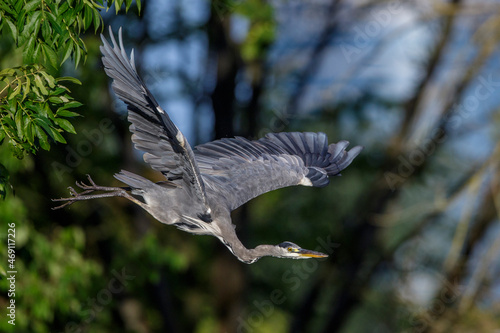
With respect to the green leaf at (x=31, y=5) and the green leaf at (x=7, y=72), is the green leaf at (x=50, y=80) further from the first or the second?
the green leaf at (x=31, y=5)

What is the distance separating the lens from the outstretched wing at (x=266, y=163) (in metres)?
4.31

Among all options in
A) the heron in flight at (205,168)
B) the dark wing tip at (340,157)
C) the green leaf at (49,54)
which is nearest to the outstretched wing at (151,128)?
the heron in flight at (205,168)

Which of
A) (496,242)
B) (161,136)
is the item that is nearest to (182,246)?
(496,242)

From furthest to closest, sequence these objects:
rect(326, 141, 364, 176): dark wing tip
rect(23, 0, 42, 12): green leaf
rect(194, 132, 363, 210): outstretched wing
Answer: rect(326, 141, 364, 176): dark wing tip
rect(194, 132, 363, 210): outstretched wing
rect(23, 0, 42, 12): green leaf

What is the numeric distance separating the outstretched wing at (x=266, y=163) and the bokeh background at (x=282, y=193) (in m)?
2.81

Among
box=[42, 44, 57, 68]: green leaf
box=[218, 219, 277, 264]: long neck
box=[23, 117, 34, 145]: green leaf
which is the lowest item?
box=[218, 219, 277, 264]: long neck

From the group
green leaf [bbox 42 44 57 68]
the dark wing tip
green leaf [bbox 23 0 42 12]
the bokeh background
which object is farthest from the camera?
the bokeh background

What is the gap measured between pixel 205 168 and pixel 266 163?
1.43 ft

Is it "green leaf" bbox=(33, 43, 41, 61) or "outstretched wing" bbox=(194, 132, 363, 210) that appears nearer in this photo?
"green leaf" bbox=(33, 43, 41, 61)

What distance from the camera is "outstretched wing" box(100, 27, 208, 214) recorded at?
3.14m

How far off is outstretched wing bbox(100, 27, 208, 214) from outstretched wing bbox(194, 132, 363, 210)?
479mm

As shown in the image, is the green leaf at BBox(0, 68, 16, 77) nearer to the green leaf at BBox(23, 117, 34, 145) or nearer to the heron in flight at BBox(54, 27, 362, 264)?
the green leaf at BBox(23, 117, 34, 145)

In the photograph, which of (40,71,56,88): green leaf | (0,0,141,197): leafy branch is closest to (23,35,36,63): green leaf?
(0,0,141,197): leafy branch

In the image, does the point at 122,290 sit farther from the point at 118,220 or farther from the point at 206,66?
the point at 206,66
